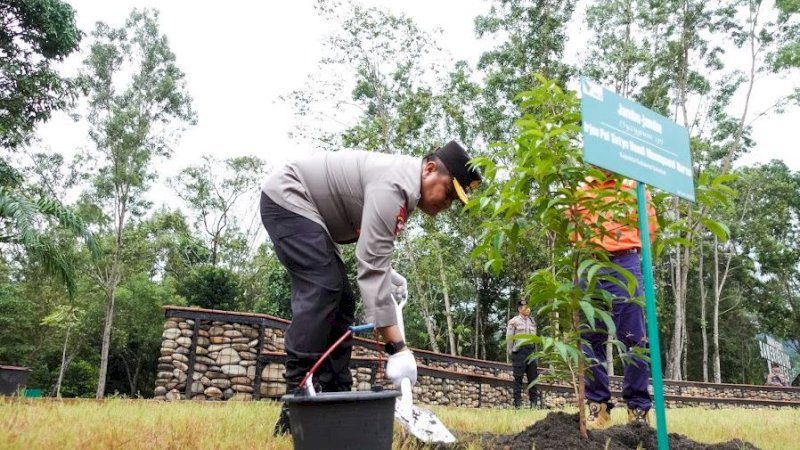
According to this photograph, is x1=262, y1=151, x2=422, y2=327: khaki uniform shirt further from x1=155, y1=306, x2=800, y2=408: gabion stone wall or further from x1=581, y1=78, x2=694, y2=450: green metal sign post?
x1=155, y1=306, x2=800, y2=408: gabion stone wall

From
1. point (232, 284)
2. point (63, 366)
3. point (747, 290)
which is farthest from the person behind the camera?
point (747, 290)

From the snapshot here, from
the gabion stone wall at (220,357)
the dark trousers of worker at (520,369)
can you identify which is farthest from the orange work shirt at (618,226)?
the dark trousers of worker at (520,369)

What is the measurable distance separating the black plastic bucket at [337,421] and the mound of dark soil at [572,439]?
0.76m

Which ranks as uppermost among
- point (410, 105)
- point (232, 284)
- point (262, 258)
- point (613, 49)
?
point (613, 49)

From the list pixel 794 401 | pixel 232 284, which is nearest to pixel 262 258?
pixel 232 284

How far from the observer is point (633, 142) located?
221 centimetres

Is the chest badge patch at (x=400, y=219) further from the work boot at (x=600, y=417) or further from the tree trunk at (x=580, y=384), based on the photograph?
the work boot at (x=600, y=417)

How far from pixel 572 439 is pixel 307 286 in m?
1.34

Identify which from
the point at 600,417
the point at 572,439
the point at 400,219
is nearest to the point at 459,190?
the point at 400,219

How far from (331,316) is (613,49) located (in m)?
17.9

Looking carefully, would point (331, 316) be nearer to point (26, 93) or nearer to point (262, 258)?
point (26, 93)

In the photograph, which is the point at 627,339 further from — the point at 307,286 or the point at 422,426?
the point at 307,286

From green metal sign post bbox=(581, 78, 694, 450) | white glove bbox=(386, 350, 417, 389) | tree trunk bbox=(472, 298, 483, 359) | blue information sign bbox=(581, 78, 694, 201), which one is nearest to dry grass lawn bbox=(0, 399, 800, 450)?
white glove bbox=(386, 350, 417, 389)

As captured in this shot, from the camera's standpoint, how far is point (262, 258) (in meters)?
25.1
